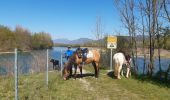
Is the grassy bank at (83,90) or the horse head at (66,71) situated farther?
the horse head at (66,71)

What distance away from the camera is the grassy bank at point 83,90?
12363mm

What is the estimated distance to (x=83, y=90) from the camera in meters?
14.4

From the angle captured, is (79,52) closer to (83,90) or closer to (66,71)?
(66,71)

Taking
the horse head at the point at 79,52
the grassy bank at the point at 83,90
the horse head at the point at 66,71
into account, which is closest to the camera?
the grassy bank at the point at 83,90

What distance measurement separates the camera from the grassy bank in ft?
40.6

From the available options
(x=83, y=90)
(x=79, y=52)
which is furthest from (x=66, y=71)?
(x=83, y=90)

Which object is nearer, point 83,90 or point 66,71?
point 83,90

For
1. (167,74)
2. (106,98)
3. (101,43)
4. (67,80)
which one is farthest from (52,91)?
(101,43)

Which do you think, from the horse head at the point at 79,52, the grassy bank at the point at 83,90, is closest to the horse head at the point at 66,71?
the grassy bank at the point at 83,90

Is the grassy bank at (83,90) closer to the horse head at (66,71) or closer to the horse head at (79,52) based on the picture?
the horse head at (66,71)

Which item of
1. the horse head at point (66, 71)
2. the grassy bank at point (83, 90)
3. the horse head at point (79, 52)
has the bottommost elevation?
the grassy bank at point (83, 90)

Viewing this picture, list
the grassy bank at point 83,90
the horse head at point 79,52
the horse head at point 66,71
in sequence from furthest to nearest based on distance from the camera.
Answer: the horse head at point 66,71, the horse head at point 79,52, the grassy bank at point 83,90

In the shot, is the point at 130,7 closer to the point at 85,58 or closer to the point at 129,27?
the point at 129,27

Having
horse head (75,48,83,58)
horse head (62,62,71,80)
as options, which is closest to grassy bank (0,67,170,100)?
horse head (62,62,71,80)
